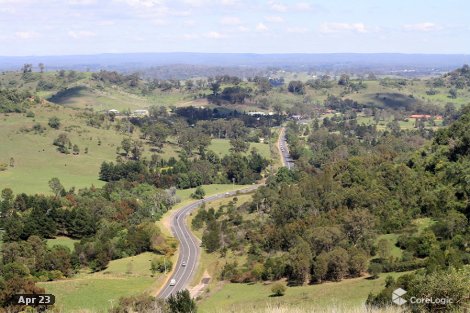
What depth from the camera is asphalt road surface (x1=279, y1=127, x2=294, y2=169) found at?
12059 centimetres

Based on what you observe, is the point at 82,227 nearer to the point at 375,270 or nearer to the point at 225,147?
the point at 375,270

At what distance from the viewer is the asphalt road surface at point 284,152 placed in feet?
396

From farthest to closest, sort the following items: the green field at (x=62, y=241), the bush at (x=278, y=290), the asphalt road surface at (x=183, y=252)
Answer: the green field at (x=62, y=241), the asphalt road surface at (x=183, y=252), the bush at (x=278, y=290)

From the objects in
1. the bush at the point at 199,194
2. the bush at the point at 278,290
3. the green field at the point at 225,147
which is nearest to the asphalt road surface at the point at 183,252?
the bush at the point at 199,194

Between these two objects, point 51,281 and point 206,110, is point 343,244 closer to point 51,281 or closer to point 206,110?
point 51,281

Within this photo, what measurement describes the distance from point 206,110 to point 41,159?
80162 mm

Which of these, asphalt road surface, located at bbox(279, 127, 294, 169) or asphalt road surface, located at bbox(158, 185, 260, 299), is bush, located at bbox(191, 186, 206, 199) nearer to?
asphalt road surface, located at bbox(158, 185, 260, 299)

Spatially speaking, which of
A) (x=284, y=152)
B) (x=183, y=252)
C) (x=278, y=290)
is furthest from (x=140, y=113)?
(x=278, y=290)

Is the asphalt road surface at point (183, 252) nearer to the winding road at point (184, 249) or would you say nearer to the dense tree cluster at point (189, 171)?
the winding road at point (184, 249)

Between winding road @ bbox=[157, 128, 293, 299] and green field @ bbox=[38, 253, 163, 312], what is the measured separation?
5.25ft

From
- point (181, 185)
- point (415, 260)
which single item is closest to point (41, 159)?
point (181, 185)

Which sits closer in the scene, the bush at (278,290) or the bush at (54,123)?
the bush at (278,290)

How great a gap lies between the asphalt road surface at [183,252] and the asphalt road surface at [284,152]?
3519 centimetres

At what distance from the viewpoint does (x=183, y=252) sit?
59188 mm
